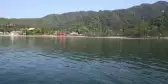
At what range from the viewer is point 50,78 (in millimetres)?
32781

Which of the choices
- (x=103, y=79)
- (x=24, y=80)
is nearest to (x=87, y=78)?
(x=103, y=79)

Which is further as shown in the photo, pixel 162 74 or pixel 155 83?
pixel 162 74

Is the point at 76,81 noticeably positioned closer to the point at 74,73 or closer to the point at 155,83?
the point at 74,73

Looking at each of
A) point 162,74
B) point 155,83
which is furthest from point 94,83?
point 162,74

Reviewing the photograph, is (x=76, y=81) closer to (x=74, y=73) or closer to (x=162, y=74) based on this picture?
(x=74, y=73)

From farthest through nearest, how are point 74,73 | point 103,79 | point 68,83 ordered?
point 74,73 → point 103,79 → point 68,83

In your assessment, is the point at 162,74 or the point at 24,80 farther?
the point at 162,74

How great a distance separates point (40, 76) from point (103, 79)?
9362mm

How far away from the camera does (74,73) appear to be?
1449 inches

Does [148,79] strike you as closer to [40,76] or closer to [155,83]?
[155,83]

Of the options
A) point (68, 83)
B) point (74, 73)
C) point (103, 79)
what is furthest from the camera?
point (74, 73)

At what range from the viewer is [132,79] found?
33188mm

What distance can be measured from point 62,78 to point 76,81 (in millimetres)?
2647

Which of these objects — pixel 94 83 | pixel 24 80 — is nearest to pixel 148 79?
pixel 94 83
